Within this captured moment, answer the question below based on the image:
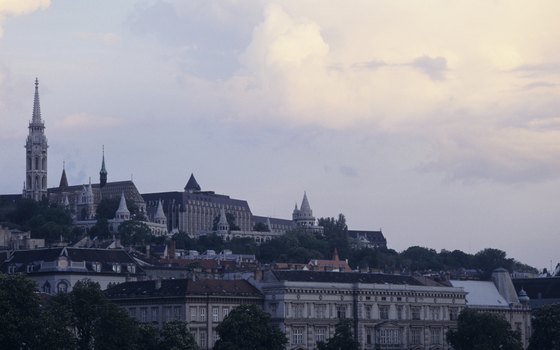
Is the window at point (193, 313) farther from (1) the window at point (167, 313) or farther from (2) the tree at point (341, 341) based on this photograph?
(2) the tree at point (341, 341)

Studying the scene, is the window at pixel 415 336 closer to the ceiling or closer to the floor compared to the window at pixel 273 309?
closer to the floor

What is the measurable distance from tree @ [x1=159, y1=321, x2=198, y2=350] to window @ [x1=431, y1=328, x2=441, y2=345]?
121 feet

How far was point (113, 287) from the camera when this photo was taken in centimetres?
16238

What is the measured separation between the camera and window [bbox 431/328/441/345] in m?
168

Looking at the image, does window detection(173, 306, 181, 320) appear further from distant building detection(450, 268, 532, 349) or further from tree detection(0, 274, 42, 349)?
distant building detection(450, 268, 532, 349)

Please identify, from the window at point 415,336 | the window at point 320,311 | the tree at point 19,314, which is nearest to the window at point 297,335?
the window at point 320,311

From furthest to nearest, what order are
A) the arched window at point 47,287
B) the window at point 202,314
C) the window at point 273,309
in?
the arched window at point 47,287
the window at point 273,309
the window at point 202,314

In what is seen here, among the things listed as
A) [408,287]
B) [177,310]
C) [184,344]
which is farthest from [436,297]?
[184,344]

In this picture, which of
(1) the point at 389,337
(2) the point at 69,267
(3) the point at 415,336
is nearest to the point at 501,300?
(3) the point at 415,336

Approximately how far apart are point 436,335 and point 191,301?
98.7 feet

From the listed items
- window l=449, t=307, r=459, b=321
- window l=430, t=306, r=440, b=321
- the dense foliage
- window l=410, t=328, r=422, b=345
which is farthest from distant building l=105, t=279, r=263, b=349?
window l=449, t=307, r=459, b=321

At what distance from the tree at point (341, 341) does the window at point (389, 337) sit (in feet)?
44.7

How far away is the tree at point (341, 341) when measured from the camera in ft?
482

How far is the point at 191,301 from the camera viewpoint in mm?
150625
